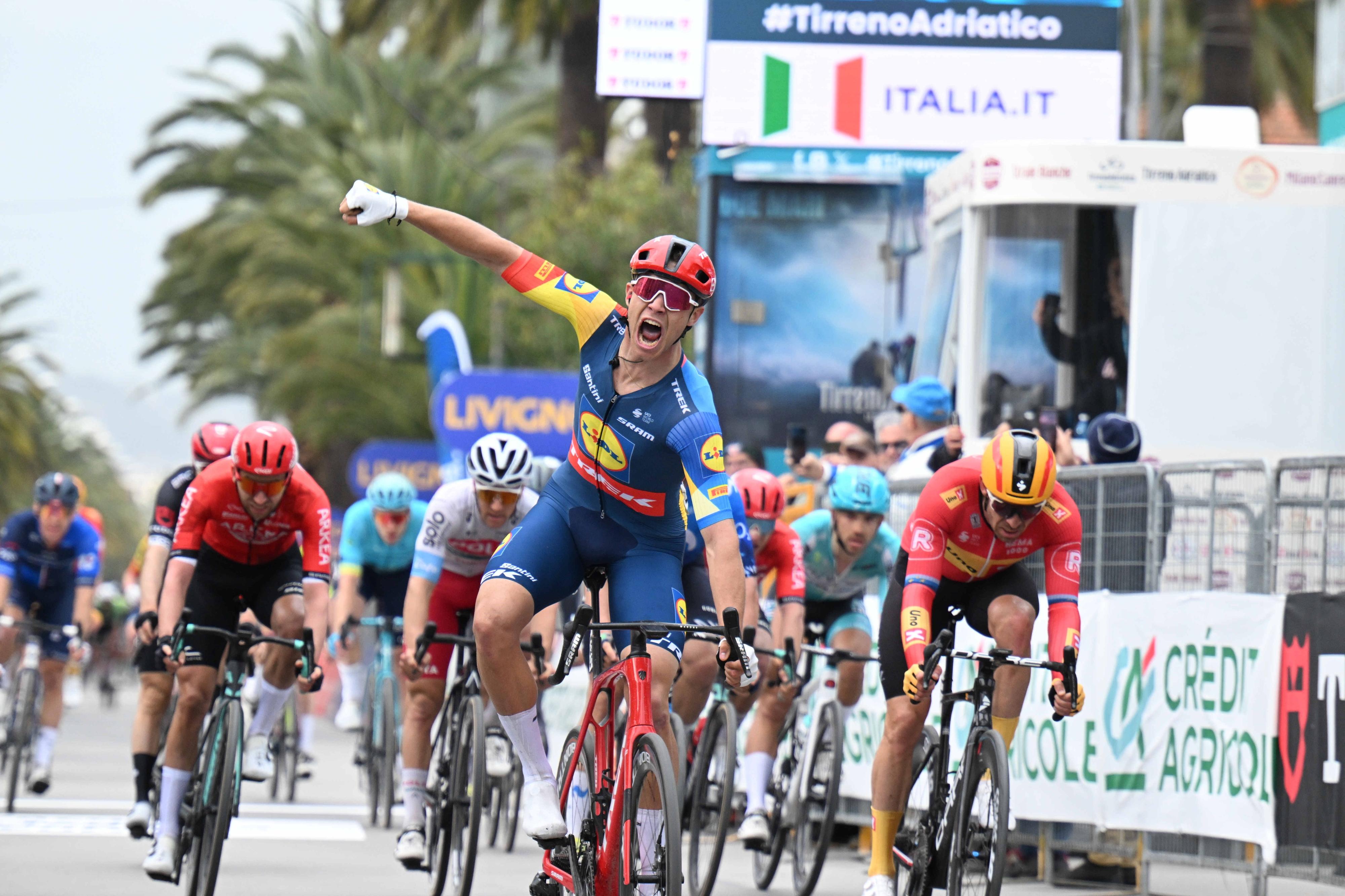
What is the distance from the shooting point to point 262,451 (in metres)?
9.27

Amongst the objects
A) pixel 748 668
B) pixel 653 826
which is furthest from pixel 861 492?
pixel 653 826

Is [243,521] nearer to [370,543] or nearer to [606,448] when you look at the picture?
[606,448]

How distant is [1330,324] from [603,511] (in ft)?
31.5

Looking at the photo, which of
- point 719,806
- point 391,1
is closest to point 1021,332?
point 719,806

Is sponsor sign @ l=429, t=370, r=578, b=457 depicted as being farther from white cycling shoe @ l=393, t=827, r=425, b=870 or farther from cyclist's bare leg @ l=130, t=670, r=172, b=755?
white cycling shoe @ l=393, t=827, r=425, b=870

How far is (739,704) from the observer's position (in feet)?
38.0

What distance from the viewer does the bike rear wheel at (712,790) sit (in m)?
10.1

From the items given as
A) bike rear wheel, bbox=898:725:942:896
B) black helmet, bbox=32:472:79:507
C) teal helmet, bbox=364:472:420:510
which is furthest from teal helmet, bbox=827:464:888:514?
black helmet, bbox=32:472:79:507

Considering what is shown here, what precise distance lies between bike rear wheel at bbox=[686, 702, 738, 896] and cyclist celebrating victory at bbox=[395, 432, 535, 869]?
1081mm

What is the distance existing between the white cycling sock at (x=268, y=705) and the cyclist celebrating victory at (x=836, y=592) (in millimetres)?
2400

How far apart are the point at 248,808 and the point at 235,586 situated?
16.7ft

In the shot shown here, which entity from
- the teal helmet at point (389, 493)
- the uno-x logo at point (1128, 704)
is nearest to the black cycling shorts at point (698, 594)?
the uno-x logo at point (1128, 704)

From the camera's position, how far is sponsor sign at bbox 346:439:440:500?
3797 centimetres

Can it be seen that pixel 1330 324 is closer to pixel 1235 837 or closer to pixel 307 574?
pixel 1235 837
